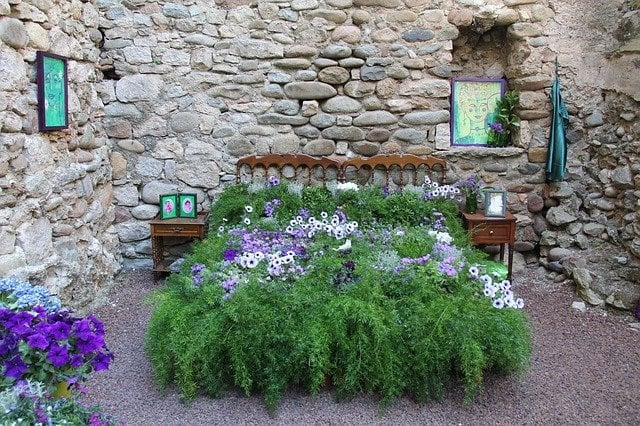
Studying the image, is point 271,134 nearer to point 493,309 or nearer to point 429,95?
point 429,95

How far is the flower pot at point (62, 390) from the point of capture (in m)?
2.27

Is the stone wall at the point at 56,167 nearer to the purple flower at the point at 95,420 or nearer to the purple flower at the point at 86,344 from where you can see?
the purple flower at the point at 86,344

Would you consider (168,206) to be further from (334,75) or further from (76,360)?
(76,360)

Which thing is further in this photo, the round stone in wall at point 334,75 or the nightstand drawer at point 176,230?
the round stone in wall at point 334,75

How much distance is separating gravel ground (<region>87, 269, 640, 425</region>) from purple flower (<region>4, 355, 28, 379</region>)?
0.78 meters

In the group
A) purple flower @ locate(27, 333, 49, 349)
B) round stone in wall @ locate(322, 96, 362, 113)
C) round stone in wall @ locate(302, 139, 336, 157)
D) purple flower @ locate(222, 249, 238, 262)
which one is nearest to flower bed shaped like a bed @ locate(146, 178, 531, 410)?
purple flower @ locate(222, 249, 238, 262)

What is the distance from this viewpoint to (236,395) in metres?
2.97

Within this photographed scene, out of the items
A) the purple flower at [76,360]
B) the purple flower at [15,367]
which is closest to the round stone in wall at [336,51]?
the purple flower at [76,360]

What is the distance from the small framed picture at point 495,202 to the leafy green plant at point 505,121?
0.66 meters

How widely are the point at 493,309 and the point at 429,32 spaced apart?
2805 mm

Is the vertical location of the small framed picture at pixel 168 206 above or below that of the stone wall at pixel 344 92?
below

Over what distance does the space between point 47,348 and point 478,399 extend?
6.89 ft

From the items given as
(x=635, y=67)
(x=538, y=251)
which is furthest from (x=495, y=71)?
(x=538, y=251)

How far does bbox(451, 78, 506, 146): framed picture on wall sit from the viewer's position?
517cm
